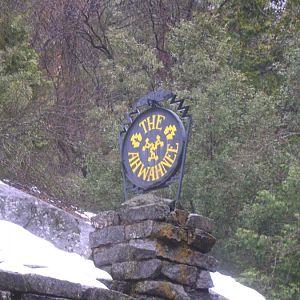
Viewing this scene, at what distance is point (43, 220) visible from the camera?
200 inches

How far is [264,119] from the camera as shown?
1115cm

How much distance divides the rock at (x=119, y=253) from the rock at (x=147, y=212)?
0.20m

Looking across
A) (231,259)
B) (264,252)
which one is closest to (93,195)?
(231,259)

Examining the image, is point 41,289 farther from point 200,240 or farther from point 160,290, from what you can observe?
point 200,240

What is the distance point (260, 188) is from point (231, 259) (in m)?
1.17

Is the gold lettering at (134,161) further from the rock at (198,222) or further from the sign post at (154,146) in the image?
the rock at (198,222)

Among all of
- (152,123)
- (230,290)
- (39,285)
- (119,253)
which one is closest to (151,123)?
(152,123)

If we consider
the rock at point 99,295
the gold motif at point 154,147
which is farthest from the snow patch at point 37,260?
the gold motif at point 154,147

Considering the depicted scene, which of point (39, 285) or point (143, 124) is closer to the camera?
point (39, 285)

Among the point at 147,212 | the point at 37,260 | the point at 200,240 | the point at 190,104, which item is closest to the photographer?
the point at 37,260

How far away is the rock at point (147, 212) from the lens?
465cm

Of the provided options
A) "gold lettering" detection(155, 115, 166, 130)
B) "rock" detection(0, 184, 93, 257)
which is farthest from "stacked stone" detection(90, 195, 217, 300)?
"gold lettering" detection(155, 115, 166, 130)

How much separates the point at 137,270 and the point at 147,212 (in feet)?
1.36

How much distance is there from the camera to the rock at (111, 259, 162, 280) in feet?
14.7
